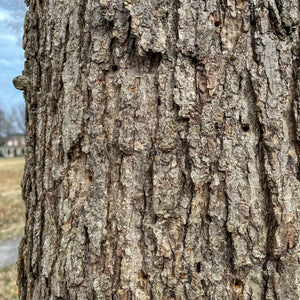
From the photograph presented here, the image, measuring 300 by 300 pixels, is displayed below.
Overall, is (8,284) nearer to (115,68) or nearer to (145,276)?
(145,276)

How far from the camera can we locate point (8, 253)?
5391 millimetres

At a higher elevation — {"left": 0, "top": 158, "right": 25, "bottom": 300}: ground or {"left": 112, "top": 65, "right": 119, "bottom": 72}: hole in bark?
{"left": 112, "top": 65, "right": 119, "bottom": 72}: hole in bark

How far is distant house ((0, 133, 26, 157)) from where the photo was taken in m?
55.3

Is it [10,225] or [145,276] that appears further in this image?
[10,225]

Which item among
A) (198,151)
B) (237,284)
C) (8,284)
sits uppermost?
(198,151)

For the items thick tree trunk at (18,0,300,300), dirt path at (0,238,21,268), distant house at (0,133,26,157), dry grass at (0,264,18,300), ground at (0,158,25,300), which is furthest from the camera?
distant house at (0,133,26,157)

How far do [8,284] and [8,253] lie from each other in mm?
1333

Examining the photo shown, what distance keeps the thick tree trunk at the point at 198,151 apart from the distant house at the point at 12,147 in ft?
193

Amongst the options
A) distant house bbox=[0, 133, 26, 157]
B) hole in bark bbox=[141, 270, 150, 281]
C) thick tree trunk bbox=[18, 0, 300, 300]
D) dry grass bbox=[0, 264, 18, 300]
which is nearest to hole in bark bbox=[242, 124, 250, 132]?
thick tree trunk bbox=[18, 0, 300, 300]

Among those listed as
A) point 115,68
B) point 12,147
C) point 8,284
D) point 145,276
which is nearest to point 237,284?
point 145,276

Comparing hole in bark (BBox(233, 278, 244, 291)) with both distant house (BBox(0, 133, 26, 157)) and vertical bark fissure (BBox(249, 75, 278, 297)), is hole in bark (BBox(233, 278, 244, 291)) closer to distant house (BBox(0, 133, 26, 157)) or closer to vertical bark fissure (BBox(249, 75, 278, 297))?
vertical bark fissure (BBox(249, 75, 278, 297))

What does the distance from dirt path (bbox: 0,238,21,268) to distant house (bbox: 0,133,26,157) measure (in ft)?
175

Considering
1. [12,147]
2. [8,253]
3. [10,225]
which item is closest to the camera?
[8,253]

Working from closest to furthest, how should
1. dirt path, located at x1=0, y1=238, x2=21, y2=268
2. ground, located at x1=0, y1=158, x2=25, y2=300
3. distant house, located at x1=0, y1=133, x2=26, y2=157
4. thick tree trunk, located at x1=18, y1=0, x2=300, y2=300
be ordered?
1. thick tree trunk, located at x1=18, y1=0, x2=300, y2=300
2. ground, located at x1=0, y1=158, x2=25, y2=300
3. dirt path, located at x1=0, y1=238, x2=21, y2=268
4. distant house, located at x1=0, y1=133, x2=26, y2=157
